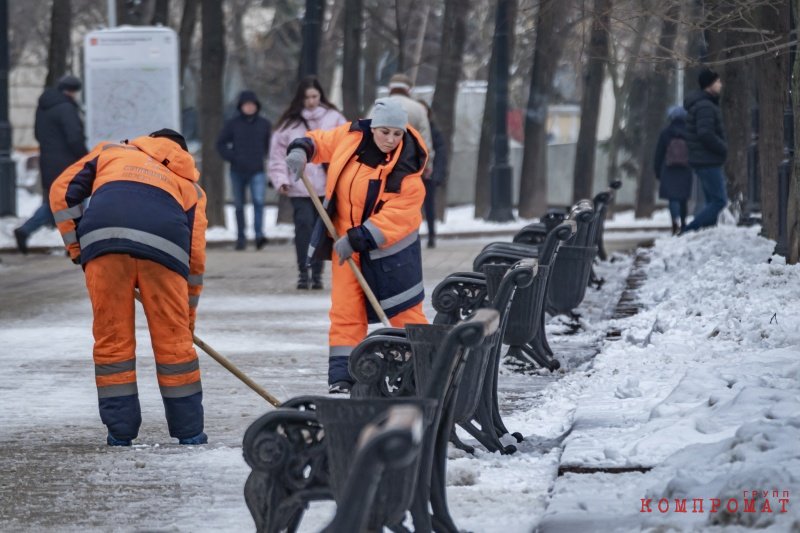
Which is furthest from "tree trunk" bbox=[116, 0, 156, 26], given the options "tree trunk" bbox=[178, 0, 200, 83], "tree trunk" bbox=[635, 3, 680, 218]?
"tree trunk" bbox=[635, 3, 680, 218]

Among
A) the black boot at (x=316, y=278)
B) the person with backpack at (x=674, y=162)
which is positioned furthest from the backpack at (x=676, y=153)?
the black boot at (x=316, y=278)

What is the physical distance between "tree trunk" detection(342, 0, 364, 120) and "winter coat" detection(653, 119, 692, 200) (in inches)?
266

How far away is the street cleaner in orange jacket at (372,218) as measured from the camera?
8.30 metres

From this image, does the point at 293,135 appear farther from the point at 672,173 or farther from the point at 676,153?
the point at 676,153

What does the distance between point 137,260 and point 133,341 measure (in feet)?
1.24

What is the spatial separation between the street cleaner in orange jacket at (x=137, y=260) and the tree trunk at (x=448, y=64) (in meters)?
19.6

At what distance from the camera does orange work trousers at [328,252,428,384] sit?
8562 mm

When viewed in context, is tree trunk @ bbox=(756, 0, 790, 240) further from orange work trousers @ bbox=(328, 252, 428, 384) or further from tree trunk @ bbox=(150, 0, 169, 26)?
tree trunk @ bbox=(150, 0, 169, 26)

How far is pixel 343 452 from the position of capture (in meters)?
4.62

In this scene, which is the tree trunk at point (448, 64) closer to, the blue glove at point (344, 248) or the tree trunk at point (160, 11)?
the tree trunk at point (160, 11)

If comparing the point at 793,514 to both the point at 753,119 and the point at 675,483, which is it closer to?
the point at 675,483

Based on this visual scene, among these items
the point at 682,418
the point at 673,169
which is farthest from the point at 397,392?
the point at 673,169

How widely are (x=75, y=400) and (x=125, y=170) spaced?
1.88 meters

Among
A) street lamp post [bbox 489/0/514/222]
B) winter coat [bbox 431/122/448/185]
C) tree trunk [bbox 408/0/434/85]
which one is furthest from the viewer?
tree trunk [bbox 408/0/434/85]
